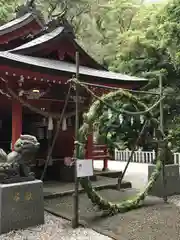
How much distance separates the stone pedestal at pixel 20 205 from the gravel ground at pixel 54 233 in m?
0.13

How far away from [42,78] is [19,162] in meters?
2.84

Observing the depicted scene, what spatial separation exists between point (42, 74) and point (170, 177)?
4232mm

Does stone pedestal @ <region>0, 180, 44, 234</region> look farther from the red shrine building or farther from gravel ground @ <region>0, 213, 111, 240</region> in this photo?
the red shrine building

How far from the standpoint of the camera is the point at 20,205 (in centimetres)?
515

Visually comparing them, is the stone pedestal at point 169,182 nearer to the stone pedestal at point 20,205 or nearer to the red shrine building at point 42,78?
the red shrine building at point 42,78

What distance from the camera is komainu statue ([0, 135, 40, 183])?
5392 mm

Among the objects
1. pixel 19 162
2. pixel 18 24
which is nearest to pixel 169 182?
pixel 19 162

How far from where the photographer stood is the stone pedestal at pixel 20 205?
4992mm

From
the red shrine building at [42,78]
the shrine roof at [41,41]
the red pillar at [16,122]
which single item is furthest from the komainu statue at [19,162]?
the shrine roof at [41,41]

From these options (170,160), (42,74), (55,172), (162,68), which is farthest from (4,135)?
(162,68)

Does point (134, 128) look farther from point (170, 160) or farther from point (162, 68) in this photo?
point (170, 160)

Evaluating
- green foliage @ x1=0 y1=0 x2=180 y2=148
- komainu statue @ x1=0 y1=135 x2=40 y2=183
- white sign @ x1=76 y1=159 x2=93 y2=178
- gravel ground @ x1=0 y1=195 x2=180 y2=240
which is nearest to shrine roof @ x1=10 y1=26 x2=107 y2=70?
green foliage @ x1=0 y1=0 x2=180 y2=148

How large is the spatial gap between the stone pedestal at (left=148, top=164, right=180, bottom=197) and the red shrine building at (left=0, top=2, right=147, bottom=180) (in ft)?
9.23

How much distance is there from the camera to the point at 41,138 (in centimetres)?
1063
